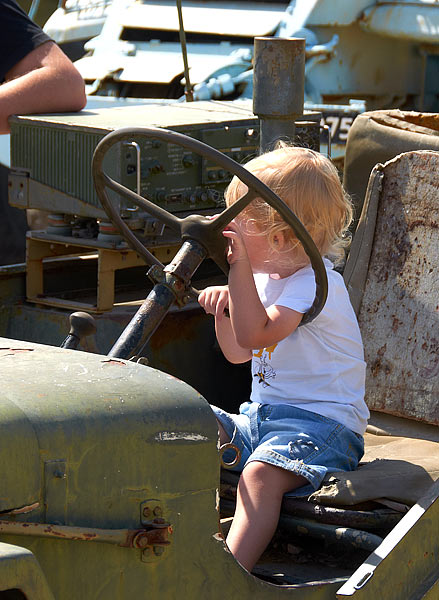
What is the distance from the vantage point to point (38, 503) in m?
1.56

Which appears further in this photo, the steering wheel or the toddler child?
the toddler child

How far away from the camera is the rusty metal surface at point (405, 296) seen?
9.33 feet

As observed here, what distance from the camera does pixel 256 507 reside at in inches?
83.5

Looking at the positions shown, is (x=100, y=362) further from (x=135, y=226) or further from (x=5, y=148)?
(x=5, y=148)

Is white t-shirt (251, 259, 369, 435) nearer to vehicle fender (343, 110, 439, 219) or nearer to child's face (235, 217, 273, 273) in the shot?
child's face (235, 217, 273, 273)

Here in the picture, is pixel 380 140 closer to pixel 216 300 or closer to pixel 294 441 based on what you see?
pixel 216 300

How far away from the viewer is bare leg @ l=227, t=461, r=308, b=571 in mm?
2059

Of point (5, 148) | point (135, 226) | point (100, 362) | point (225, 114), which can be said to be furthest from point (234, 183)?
point (5, 148)

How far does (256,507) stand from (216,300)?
1.43ft

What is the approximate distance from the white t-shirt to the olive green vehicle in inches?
5.7

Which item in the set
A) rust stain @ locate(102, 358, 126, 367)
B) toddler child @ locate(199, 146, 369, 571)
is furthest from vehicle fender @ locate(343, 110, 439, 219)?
rust stain @ locate(102, 358, 126, 367)

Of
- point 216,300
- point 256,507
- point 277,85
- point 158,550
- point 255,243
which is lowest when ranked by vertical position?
point 256,507

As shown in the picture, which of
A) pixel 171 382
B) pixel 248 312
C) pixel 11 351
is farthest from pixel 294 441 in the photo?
pixel 11 351

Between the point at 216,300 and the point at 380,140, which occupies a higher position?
the point at 380,140
